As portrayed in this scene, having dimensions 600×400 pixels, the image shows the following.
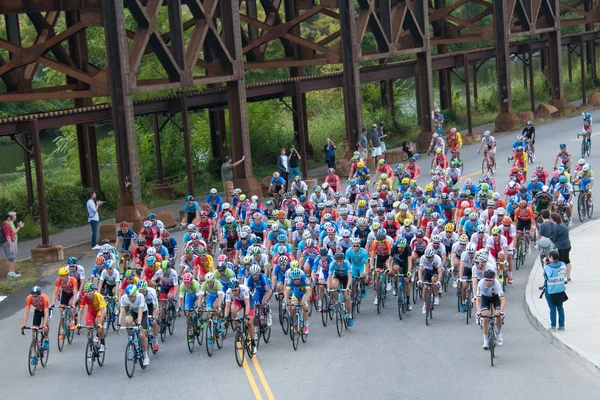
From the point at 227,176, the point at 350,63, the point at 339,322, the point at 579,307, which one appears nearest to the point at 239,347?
the point at 339,322

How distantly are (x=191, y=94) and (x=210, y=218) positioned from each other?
32.8 feet

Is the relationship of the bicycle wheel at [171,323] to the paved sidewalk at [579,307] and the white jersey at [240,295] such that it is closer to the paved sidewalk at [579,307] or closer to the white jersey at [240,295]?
the white jersey at [240,295]

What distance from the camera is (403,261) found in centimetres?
2041

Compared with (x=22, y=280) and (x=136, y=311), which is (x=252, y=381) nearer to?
(x=136, y=311)

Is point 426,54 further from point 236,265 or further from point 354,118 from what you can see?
point 236,265

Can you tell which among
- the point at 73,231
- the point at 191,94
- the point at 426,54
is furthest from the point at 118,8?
the point at 426,54

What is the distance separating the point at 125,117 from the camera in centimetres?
2978

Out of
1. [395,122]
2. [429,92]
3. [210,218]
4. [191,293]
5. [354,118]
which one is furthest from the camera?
[395,122]

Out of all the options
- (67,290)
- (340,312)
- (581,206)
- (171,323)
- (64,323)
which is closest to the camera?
(340,312)

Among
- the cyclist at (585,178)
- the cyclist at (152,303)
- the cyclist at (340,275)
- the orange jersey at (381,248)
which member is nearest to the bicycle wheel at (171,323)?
the cyclist at (152,303)

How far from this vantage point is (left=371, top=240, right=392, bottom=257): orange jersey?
20.8 meters

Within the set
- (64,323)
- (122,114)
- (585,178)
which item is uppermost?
(122,114)

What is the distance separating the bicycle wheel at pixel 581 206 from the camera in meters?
27.8

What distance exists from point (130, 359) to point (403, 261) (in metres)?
6.02
